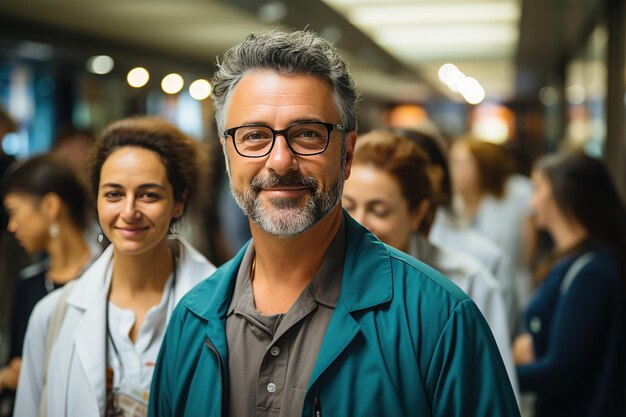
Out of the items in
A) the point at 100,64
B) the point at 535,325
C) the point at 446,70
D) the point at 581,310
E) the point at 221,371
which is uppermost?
the point at 446,70

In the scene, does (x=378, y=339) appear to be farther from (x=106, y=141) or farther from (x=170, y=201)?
(x=106, y=141)

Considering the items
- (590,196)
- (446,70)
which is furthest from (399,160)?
(446,70)

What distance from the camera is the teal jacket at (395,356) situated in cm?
149

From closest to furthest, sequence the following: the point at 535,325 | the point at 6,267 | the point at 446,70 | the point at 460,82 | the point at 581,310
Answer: the point at 6,267
the point at 581,310
the point at 535,325
the point at 446,70
the point at 460,82

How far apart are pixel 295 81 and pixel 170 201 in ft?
1.36

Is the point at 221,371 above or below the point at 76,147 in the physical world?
below

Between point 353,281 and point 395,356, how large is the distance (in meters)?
0.18

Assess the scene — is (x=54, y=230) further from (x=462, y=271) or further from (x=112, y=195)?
(x=462, y=271)

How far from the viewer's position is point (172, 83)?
273 cm

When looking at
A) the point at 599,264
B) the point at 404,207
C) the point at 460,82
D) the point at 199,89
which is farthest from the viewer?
the point at 460,82

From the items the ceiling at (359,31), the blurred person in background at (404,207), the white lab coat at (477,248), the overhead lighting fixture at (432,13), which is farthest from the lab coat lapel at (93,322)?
the overhead lighting fixture at (432,13)

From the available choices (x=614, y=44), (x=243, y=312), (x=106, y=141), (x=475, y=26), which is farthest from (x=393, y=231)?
(x=475, y=26)

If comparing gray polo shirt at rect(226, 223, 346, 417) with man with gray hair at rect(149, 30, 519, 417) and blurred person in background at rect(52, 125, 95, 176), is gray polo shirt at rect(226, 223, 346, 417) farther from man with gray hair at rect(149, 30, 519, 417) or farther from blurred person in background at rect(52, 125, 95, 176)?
blurred person in background at rect(52, 125, 95, 176)

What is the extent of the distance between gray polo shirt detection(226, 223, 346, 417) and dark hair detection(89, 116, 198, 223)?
12.8 inches
